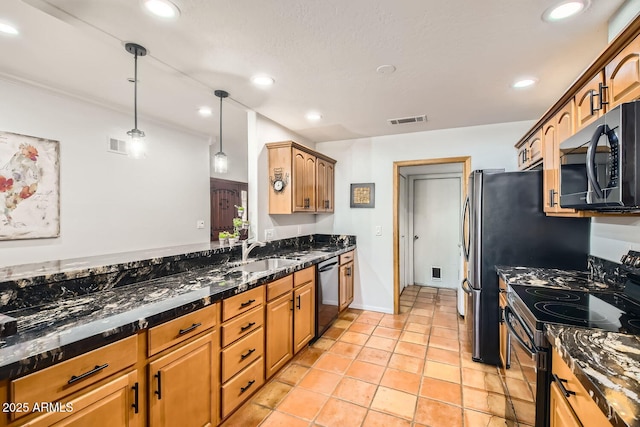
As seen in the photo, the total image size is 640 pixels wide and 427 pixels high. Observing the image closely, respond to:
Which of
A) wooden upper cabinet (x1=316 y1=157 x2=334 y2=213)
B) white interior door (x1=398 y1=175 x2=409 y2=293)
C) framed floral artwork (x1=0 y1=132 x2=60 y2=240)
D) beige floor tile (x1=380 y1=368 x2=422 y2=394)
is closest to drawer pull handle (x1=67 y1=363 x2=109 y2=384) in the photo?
beige floor tile (x1=380 y1=368 x2=422 y2=394)

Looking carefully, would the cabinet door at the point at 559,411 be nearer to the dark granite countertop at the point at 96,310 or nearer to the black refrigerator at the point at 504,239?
the black refrigerator at the point at 504,239

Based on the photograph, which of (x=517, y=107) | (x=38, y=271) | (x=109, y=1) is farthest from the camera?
(x=517, y=107)

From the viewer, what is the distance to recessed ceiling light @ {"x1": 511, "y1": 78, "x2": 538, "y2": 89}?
232 centimetres

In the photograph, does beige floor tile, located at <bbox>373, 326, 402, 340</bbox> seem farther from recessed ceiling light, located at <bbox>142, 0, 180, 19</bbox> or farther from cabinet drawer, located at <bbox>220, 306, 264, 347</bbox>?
recessed ceiling light, located at <bbox>142, 0, 180, 19</bbox>

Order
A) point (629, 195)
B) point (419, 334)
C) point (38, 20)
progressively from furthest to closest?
point (419, 334)
point (38, 20)
point (629, 195)

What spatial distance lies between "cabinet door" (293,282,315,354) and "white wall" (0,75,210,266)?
7.80ft

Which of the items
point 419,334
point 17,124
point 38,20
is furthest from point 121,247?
point 419,334

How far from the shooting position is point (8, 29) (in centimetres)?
185

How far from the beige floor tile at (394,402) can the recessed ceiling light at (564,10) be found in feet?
8.22

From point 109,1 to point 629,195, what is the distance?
2.44 m

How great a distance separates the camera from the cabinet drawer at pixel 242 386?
181 centimetres

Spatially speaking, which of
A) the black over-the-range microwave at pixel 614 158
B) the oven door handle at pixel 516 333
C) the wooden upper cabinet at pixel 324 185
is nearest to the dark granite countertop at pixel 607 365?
the oven door handle at pixel 516 333

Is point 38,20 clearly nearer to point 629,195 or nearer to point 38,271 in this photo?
point 38,271

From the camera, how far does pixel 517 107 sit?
9.53 feet
